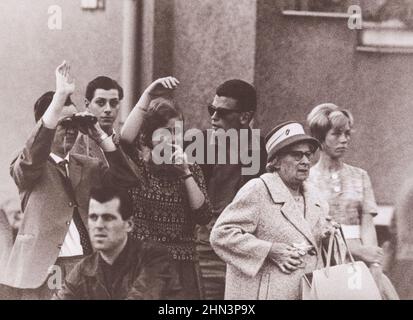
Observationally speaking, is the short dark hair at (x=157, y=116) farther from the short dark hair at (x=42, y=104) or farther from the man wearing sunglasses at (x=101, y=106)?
the short dark hair at (x=42, y=104)

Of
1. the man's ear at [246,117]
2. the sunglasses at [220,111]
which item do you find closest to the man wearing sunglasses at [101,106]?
the sunglasses at [220,111]

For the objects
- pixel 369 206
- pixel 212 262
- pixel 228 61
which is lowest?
pixel 212 262

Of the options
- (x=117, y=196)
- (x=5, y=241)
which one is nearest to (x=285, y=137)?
(x=117, y=196)

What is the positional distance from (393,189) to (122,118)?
69.1 inches

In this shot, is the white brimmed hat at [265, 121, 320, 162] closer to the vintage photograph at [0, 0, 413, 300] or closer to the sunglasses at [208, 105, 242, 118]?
the vintage photograph at [0, 0, 413, 300]

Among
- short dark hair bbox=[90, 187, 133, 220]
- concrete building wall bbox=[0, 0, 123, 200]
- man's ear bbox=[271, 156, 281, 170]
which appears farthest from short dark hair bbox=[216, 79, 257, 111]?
short dark hair bbox=[90, 187, 133, 220]

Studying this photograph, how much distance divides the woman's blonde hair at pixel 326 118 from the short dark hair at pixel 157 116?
0.81m

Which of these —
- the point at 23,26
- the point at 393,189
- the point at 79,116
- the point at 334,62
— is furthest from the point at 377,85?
the point at 23,26

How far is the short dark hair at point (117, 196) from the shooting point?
18.0ft

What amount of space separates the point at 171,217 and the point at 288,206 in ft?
2.34

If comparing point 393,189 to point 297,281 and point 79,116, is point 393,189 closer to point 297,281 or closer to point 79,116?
point 297,281

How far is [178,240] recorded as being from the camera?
17.7 ft

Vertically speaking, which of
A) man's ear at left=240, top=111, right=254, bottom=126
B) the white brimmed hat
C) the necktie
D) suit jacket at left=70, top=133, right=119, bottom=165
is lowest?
the necktie

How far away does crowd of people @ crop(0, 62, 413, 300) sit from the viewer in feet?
17.7
